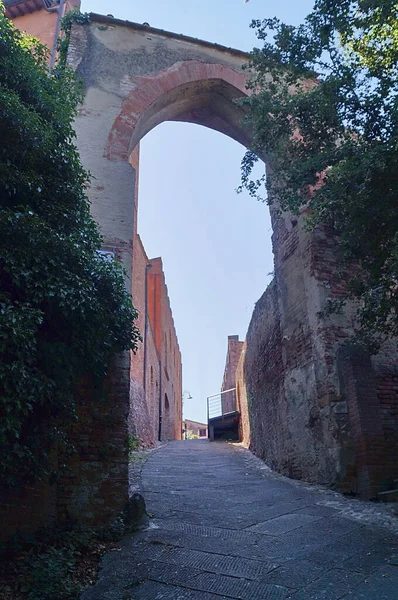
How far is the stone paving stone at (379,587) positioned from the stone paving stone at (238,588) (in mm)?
511

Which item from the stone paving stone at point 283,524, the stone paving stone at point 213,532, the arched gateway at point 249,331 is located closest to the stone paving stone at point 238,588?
the stone paving stone at point 213,532

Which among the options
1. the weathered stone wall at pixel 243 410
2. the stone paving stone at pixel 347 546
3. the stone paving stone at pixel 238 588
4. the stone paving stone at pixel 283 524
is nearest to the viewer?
the stone paving stone at pixel 238 588

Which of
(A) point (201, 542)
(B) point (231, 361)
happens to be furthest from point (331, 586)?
(B) point (231, 361)

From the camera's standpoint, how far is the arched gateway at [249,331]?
628 cm

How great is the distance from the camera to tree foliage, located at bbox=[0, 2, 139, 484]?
14.8 feet

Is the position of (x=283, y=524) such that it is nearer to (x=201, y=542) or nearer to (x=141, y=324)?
(x=201, y=542)

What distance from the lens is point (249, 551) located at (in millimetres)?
4648

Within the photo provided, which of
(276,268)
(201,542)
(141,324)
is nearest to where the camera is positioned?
(201,542)

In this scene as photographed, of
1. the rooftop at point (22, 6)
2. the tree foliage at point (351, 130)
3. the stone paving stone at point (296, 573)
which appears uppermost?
the rooftop at point (22, 6)

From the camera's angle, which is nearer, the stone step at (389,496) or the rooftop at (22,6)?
the stone step at (389,496)

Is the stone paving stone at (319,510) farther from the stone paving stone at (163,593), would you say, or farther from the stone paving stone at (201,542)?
the stone paving stone at (163,593)

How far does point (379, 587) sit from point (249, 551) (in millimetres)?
1303

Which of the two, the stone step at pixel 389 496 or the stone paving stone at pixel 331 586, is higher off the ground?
the stone step at pixel 389 496

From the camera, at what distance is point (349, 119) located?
666 cm
